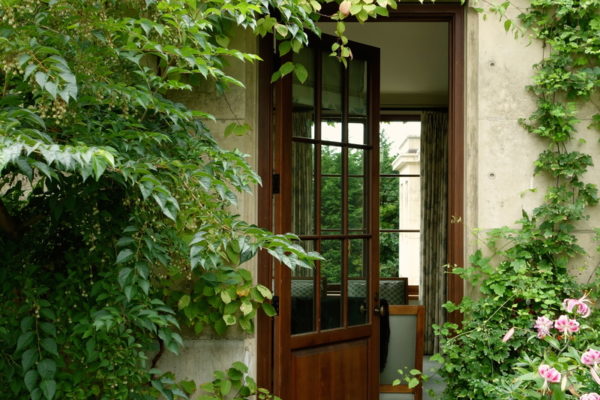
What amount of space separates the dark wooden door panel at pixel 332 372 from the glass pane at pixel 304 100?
1186 millimetres

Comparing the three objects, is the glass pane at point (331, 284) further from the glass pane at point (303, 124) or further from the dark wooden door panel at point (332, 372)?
the glass pane at point (303, 124)

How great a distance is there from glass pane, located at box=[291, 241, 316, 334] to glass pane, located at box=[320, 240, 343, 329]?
69mm

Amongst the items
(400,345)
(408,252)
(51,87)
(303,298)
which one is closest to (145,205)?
(51,87)

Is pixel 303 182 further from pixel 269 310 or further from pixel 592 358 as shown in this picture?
pixel 592 358

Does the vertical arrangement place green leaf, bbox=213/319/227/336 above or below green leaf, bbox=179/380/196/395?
above

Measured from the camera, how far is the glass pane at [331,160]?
3660 mm

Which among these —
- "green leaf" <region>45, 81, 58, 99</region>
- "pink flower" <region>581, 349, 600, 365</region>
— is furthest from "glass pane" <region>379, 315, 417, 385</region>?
"green leaf" <region>45, 81, 58, 99</region>

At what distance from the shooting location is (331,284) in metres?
3.69

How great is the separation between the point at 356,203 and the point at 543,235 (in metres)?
1.05

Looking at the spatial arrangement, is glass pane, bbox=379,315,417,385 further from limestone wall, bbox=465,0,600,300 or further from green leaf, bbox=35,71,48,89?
green leaf, bbox=35,71,48,89

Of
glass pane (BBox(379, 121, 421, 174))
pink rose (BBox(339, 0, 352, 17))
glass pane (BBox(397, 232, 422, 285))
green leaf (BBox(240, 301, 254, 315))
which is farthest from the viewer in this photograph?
glass pane (BBox(397, 232, 422, 285))

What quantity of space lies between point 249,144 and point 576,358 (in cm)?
194

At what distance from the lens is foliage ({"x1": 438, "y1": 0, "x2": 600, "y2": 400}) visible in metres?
3.15

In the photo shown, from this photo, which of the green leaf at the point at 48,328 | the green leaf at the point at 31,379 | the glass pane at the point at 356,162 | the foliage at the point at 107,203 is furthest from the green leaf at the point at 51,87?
the glass pane at the point at 356,162
